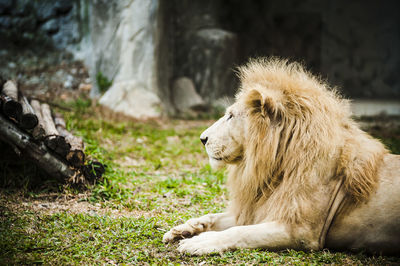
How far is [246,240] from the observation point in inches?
96.1

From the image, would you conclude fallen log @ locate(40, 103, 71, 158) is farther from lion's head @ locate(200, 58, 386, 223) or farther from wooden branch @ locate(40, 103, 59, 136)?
lion's head @ locate(200, 58, 386, 223)

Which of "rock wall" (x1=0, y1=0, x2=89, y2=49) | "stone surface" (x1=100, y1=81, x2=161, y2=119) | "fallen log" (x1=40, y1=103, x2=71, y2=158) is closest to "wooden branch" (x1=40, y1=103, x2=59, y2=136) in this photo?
"fallen log" (x1=40, y1=103, x2=71, y2=158)

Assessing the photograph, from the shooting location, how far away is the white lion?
2391 mm

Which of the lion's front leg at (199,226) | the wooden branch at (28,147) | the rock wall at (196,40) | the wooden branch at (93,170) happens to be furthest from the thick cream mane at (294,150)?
the rock wall at (196,40)

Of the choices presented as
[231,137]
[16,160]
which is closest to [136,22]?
[16,160]

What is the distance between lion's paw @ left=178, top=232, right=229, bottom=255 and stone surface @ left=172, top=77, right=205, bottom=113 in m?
6.03

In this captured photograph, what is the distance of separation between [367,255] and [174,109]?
623 centimetres

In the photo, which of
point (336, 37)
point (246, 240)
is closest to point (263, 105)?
point (246, 240)

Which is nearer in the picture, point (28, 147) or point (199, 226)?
point (199, 226)

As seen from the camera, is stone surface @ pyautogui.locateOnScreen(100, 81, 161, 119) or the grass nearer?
the grass

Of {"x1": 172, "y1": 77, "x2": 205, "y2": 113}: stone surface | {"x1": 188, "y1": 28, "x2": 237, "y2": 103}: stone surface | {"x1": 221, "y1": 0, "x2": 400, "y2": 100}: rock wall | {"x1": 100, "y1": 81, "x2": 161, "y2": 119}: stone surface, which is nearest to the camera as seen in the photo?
{"x1": 100, "y1": 81, "x2": 161, "y2": 119}: stone surface

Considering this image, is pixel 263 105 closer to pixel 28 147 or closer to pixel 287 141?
pixel 287 141

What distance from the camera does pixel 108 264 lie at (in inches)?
92.3

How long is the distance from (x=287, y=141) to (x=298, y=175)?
9.8 inches
